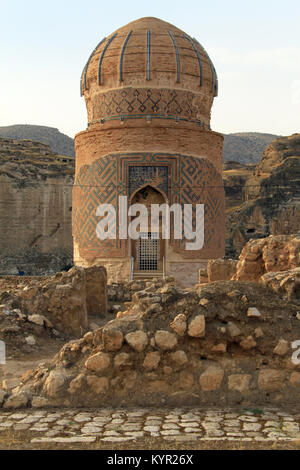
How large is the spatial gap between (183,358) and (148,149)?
41.9 feet

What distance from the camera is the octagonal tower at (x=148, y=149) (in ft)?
56.2

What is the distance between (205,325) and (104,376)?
1.12m

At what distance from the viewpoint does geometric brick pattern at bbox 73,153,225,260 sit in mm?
17109

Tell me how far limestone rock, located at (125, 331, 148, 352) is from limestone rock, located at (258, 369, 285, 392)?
1.15 m

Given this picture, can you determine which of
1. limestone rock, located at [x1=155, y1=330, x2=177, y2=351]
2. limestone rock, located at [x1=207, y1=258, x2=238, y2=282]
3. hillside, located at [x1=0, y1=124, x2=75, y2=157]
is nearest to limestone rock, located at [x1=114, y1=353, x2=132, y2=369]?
limestone rock, located at [x1=155, y1=330, x2=177, y2=351]

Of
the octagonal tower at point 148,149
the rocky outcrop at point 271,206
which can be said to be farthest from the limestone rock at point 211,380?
the rocky outcrop at point 271,206

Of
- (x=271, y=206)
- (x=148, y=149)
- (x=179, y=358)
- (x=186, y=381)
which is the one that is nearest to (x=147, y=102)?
(x=148, y=149)

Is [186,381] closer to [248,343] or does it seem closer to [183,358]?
→ [183,358]

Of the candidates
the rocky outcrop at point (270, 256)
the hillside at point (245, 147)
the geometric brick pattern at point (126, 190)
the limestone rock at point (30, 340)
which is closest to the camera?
the rocky outcrop at point (270, 256)

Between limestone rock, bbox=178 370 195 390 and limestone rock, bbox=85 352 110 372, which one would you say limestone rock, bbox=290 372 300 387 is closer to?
limestone rock, bbox=178 370 195 390

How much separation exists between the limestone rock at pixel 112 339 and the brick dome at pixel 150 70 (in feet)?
43.2

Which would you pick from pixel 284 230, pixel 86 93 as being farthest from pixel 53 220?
pixel 86 93

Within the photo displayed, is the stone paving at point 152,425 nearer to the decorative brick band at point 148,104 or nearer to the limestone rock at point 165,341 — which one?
the limestone rock at point 165,341
